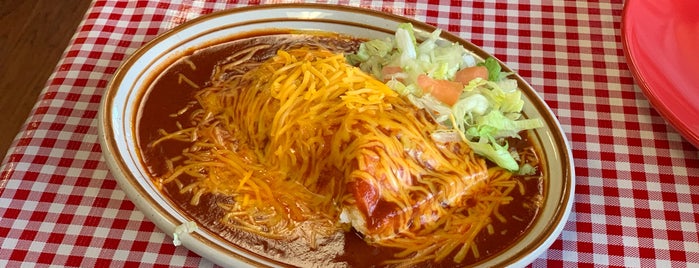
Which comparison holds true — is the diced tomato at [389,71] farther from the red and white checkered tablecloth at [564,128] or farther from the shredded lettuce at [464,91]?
the red and white checkered tablecloth at [564,128]

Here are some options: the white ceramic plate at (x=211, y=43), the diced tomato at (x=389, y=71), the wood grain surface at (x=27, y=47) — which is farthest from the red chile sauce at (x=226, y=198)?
the wood grain surface at (x=27, y=47)

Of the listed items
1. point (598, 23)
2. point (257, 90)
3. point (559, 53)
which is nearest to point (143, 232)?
point (257, 90)

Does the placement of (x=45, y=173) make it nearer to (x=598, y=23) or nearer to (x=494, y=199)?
(x=494, y=199)

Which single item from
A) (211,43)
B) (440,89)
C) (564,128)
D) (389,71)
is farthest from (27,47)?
(564,128)

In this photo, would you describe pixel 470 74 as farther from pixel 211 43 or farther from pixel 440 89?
pixel 211 43

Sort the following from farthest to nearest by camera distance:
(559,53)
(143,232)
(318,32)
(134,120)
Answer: (559,53) < (318,32) < (134,120) < (143,232)

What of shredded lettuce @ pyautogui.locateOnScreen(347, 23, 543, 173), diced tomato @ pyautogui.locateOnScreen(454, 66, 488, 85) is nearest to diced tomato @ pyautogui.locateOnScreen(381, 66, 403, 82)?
shredded lettuce @ pyautogui.locateOnScreen(347, 23, 543, 173)
